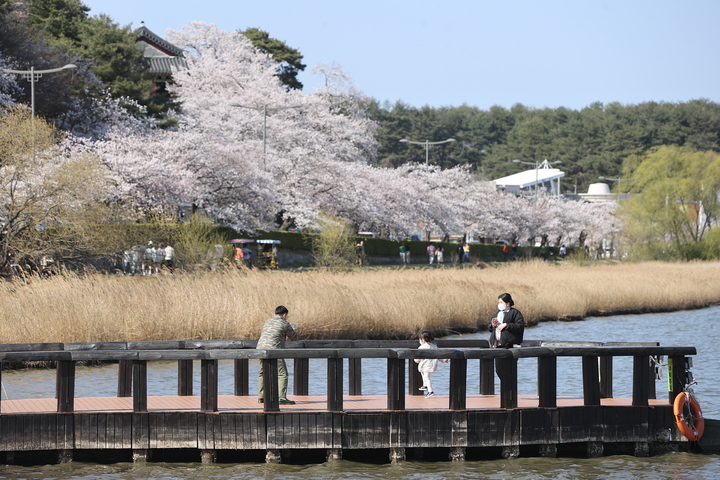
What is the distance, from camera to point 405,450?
468 inches

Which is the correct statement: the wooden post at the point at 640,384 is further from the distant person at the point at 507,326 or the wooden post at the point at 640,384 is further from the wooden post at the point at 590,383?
the distant person at the point at 507,326

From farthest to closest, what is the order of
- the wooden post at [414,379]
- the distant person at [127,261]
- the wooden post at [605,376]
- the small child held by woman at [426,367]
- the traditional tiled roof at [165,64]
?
the traditional tiled roof at [165,64] < the distant person at [127,261] < the wooden post at [414,379] < the small child held by woman at [426,367] < the wooden post at [605,376]

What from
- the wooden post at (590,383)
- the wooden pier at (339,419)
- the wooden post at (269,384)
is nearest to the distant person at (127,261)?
the wooden pier at (339,419)

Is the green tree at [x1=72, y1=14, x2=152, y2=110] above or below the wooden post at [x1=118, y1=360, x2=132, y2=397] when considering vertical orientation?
above

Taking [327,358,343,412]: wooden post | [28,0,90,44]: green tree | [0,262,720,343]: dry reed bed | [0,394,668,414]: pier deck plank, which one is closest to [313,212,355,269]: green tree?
[0,262,720,343]: dry reed bed

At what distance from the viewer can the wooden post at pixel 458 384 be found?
1169 cm

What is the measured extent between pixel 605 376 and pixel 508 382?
2.19 m

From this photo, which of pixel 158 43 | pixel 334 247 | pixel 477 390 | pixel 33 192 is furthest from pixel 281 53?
pixel 477 390

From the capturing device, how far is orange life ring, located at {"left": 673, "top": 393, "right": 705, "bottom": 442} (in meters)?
12.3

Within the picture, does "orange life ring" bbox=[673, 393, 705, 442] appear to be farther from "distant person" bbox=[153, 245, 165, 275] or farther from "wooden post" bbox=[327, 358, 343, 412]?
"distant person" bbox=[153, 245, 165, 275]

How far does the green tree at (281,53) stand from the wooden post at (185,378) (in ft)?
237

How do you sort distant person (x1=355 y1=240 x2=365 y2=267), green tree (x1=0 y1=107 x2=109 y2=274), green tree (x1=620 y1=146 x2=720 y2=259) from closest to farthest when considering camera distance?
1. green tree (x1=0 y1=107 x2=109 y2=274)
2. distant person (x1=355 y1=240 x2=365 y2=267)
3. green tree (x1=620 y1=146 x2=720 y2=259)

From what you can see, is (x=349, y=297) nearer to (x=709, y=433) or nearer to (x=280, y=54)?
(x=709, y=433)

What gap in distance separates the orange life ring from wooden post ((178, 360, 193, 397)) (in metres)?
6.95
